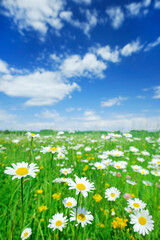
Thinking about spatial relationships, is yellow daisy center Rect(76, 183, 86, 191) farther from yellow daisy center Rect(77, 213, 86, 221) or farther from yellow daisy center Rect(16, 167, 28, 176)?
yellow daisy center Rect(16, 167, 28, 176)

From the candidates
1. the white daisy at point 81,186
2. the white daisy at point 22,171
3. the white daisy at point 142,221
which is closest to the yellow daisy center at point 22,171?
the white daisy at point 22,171

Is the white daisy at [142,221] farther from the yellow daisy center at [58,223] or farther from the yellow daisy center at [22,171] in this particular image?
the yellow daisy center at [22,171]

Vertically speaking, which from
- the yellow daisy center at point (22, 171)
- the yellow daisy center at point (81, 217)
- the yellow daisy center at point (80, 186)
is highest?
the yellow daisy center at point (22, 171)

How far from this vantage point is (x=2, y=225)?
1.73 meters

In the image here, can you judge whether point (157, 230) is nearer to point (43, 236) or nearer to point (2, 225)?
point (43, 236)

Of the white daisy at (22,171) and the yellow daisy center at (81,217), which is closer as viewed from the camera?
the white daisy at (22,171)

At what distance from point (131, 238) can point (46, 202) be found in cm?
112

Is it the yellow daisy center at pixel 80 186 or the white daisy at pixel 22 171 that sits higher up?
the white daisy at pixel 22 171

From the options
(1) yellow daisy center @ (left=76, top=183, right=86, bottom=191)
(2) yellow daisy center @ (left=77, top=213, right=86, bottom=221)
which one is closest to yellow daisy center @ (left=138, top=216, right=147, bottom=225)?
(2) yellow daisy center @ (left=77, top=213, right=86, bottom=221)

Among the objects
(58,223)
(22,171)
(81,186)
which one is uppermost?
(22,171)

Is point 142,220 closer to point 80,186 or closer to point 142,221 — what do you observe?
point 142,221

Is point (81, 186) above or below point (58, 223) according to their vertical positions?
above

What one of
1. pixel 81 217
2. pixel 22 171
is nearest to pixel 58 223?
pixel 81 217

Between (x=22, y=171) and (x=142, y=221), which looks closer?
(x=22, y=171)
